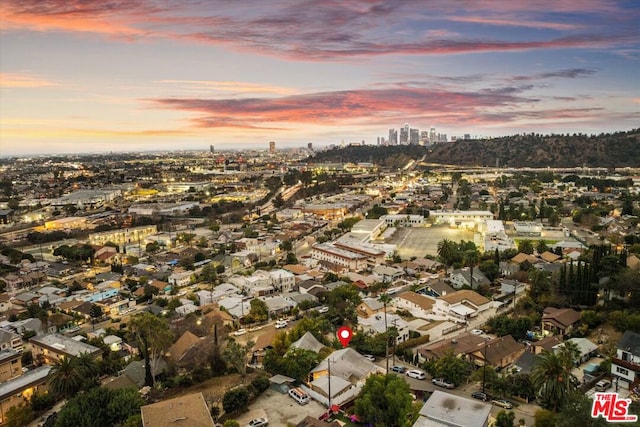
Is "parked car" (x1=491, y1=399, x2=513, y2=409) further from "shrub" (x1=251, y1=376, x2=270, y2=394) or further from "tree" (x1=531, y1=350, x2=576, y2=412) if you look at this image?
"shrub" (x1=251, y1=376, x2=270, y2=394)

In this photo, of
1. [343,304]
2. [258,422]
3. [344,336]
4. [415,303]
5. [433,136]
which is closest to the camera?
[258,422]

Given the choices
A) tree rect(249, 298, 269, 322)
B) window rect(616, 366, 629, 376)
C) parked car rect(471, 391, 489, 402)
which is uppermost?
window rect(616, 366, 629, 376)

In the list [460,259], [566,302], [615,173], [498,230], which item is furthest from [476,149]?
[566,302]

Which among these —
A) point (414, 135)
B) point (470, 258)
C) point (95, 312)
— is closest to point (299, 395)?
point (95, 312)

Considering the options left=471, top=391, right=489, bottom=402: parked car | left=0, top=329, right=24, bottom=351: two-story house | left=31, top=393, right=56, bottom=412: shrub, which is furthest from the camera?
Answer: left=0, top=329, right=24, bottom=351: two-story house

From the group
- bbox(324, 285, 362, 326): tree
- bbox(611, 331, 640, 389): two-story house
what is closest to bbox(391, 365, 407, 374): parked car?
bbox(324, 285, 362, 326): tree

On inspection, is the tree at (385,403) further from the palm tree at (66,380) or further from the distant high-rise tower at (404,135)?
the distant high-rise tower at (404,135)

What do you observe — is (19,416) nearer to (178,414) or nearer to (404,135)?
(178,414)
